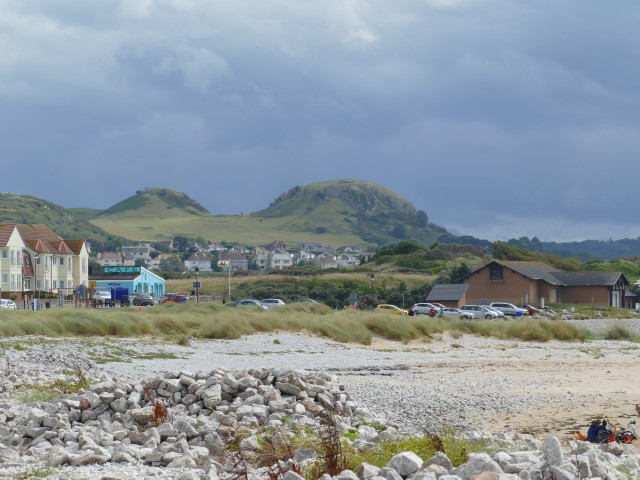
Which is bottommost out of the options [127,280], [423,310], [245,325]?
[245,325]

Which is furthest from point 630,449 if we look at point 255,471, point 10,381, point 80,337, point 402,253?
point 402,253

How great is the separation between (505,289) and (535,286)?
3.02m

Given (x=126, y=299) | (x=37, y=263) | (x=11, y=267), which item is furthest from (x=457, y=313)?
(x=37, y=263)

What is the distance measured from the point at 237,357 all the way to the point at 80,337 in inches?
268

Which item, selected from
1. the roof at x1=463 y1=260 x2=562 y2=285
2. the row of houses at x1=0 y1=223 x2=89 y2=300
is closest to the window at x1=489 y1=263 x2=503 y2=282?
the roof at x1=463 y1=260 x2=562 y2=285

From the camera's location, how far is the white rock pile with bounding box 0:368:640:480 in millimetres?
9867

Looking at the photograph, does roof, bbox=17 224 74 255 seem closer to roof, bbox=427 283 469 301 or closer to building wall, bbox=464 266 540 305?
roof, bbox=427 283 469 301

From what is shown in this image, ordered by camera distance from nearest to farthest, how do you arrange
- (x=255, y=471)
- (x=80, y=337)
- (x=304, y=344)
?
(x=255, y=471), (x=80, y=337), (x=304, y=344)

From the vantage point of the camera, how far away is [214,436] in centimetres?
Result: 1292

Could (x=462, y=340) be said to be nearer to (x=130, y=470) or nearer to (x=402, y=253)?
(x=130, y=470)

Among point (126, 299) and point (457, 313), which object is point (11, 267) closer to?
point (126, 299)

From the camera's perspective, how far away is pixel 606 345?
134ft

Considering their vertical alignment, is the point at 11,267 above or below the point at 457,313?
above

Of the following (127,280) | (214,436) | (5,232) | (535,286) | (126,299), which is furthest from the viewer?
(127,280)
